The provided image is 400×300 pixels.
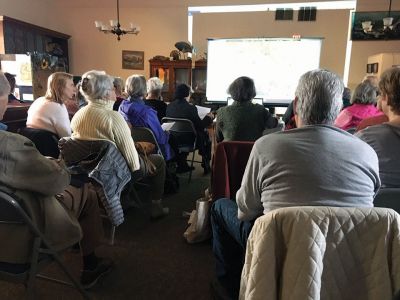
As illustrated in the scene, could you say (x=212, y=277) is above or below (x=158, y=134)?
below

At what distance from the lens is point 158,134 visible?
2.96 meters

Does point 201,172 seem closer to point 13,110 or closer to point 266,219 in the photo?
point 13,110

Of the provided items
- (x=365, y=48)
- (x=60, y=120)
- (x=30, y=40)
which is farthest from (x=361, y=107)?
(x=30, y=40)

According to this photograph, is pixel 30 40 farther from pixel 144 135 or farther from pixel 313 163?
pixel 313 163

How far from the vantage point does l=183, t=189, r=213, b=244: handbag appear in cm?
221

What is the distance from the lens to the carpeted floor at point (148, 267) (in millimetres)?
1729

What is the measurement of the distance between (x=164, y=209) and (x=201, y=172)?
1.42 m

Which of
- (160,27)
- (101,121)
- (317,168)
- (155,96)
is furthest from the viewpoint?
(160,27)

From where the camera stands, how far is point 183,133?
11.6 ft

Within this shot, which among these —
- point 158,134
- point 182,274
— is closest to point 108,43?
point 158,134

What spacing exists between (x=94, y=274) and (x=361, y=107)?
7.75ft

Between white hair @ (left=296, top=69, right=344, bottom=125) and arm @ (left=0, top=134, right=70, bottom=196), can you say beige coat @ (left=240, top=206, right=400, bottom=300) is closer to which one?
white hair @ (left=296, top=69, right=344, bottom=125)

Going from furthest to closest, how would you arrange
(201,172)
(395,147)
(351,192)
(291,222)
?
(201,172) < (395,147) < (351,192) < (291,222)

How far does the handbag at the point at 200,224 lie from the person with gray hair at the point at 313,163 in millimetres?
926
